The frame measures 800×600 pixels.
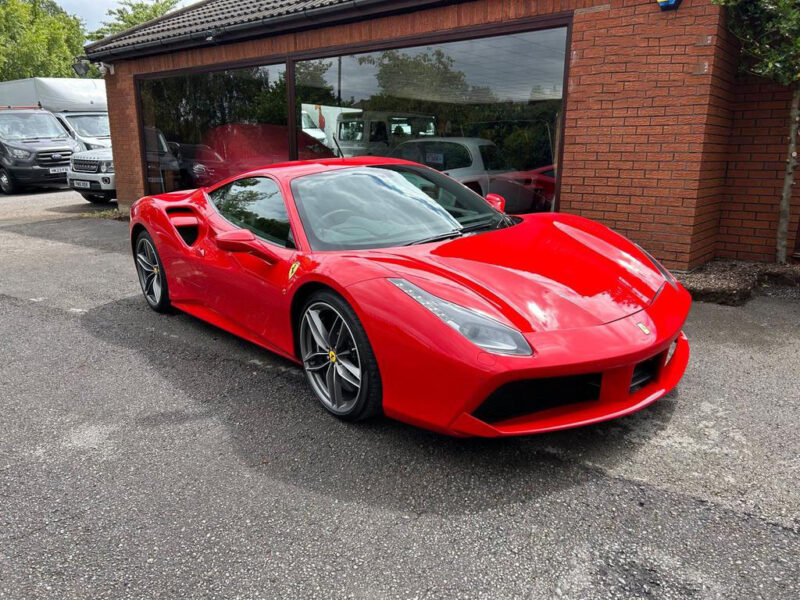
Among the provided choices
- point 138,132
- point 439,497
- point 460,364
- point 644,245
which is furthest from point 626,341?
point 138,132

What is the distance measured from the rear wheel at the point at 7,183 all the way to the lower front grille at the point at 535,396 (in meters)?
16.7

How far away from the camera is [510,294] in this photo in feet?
Answer: 8.33

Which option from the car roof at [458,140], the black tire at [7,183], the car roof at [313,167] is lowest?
the black tire at [7,183]

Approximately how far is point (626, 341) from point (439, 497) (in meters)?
0.96

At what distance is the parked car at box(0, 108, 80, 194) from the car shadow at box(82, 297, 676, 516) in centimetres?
1429

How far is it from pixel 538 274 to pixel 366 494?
123cm

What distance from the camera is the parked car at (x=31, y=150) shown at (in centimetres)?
1494

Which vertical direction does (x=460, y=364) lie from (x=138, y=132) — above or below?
below

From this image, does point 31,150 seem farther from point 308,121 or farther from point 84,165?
point 308,121

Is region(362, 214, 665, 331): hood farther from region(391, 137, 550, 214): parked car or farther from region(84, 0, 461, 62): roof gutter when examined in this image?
region(84, 0, 461, 62): roof gutter

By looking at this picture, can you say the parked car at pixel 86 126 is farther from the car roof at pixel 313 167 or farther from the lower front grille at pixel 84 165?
the car roof at pixel 313 167

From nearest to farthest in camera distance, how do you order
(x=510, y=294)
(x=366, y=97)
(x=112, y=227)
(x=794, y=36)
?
(x=510, y=294)
(x=794, y=36)
(x=366, y=97)
(x=112, y=227)

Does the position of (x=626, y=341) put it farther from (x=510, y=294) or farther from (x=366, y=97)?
(x=366, y=97)

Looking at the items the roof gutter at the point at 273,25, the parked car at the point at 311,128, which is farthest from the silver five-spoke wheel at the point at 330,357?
the parked car at the point at 311,128
